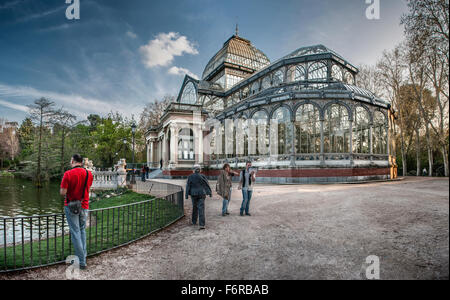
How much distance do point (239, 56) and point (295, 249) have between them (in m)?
35.2

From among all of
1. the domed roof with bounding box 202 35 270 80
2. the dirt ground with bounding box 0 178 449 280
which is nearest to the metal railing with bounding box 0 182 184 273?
the dirt ground with bounding box 0 178 449 280

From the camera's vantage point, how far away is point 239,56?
35.1 m

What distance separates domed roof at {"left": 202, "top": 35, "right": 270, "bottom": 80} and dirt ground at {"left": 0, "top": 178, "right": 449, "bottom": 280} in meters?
31.2

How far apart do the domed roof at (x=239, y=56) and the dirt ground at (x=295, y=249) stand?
1227 inches

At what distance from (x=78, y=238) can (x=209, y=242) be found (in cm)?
256

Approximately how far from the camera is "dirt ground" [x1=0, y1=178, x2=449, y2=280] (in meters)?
3.30

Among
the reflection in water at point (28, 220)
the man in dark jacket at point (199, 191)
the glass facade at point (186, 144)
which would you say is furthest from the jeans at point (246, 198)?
the glass facade at point (186, 144)

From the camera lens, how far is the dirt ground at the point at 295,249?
330 centimetres

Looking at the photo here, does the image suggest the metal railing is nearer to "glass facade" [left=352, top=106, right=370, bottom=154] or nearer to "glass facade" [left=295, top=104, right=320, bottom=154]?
"glass facade" [left=295, top=104, right=320, bottom=154]
